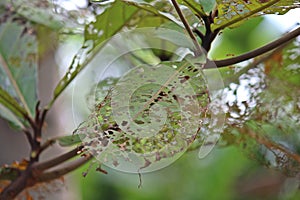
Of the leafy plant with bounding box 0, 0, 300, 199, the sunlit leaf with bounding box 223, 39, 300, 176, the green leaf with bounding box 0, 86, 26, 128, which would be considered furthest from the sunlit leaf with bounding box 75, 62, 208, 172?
the green leaf with bounding box 0, 86, 26, 128

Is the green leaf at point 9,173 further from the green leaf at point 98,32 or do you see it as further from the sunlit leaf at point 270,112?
the sunlit leaf at point 270,112

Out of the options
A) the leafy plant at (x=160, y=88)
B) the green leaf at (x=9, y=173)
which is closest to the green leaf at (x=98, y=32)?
the leafy plant at (x=160, y=88)

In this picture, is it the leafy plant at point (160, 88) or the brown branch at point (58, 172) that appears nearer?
the leafy plant at point (160, 88)

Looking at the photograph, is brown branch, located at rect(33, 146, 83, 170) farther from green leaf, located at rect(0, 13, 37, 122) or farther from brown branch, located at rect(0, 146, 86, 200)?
green leaf, located at rect(0, 13, 37, 122)

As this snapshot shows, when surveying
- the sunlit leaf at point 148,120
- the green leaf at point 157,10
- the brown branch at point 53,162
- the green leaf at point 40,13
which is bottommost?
the brown branch at point 53,162

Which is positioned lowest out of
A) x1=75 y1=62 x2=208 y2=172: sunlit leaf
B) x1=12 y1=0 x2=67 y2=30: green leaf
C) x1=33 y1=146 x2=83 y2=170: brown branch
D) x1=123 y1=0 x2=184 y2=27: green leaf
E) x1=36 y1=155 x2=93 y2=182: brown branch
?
x1=36 y1=155 x2=93 y2=182: brown branch

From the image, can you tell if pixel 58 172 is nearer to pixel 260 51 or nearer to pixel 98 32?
pixel 98 32

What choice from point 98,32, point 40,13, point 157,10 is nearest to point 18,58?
point 40,13
